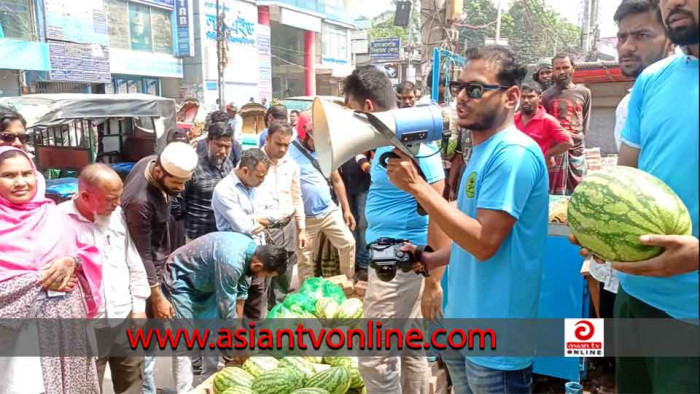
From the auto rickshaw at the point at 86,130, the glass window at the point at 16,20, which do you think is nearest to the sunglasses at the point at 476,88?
the auto rickshaw at the point at 86,130

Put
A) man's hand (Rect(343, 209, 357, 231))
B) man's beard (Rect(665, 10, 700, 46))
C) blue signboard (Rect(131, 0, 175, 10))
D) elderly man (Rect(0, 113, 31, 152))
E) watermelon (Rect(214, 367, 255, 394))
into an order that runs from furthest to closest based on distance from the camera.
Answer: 1. blue signboard (Rect(131, 0, 175, 10))
2. man's hand (Rect(343, 209, 357, 231))
3. elderly man (Rect(0, 113, 31, 152))
4. watermelon (Rect(214, 367, 255, 394))
5. man's beard (Rect(665, 10, 700, 46))

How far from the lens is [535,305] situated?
6.50 feet

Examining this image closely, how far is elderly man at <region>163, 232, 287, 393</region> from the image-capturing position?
3309 mm

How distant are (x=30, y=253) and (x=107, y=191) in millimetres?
473

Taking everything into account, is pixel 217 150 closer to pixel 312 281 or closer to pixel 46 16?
pixel 312 281

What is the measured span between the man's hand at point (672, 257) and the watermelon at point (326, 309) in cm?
283

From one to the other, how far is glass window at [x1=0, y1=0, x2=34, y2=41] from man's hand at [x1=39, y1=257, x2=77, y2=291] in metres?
15.7

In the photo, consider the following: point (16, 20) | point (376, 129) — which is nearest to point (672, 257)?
point (376, 129)

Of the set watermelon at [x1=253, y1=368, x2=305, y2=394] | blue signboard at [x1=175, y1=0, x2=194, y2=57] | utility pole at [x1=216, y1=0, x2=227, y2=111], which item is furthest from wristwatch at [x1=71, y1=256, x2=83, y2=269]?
blue signboard at [x1=175, y1=0, x2=194, y2=57]

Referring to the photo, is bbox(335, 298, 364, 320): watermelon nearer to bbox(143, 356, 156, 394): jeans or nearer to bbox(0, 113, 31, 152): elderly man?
bbox(143, 356, 156, 394): jeans

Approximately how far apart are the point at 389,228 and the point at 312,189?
95.4 inches

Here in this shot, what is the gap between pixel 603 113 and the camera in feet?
29.5

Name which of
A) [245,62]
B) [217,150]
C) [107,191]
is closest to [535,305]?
[107,191]

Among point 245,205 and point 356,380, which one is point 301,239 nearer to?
point 245,205
